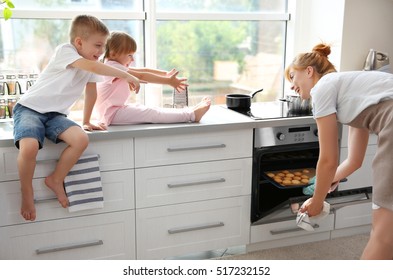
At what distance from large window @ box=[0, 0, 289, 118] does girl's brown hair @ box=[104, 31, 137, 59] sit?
0.43 meters

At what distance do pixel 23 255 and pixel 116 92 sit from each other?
33.5 inches

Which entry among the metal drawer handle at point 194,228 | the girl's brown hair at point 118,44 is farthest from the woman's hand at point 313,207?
the girl's brown hair at point 118,44

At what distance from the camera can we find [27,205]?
2121mm

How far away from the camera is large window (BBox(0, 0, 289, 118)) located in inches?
107

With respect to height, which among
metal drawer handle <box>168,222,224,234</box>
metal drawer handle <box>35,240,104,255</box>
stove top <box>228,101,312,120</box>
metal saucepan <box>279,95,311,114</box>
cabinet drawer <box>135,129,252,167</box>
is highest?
metal saucepan <box>279,95,311,114</box>

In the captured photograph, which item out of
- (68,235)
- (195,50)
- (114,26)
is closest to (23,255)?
(68,235)

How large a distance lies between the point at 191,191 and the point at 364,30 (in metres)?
1.50

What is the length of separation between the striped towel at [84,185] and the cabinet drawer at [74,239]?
3.8 inches

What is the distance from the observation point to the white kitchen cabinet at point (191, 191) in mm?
Answer: 2391

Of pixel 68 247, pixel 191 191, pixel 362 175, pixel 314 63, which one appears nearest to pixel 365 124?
pixel 314 63

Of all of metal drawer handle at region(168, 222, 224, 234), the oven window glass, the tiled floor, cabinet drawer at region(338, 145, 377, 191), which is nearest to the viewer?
metal drawer handle at region(168, 222, 224, 234)

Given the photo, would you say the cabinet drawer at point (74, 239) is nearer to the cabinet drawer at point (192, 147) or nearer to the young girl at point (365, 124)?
the cabinet drawer at point (192, 147)

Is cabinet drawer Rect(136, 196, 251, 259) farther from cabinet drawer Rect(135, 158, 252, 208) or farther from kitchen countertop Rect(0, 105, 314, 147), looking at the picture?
kitchen countertop Rect(0, 105, 314, 147)

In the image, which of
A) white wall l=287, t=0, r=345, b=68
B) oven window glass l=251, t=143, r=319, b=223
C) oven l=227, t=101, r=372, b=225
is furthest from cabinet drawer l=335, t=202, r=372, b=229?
white wall l=287, t=0, r=345, b=68
